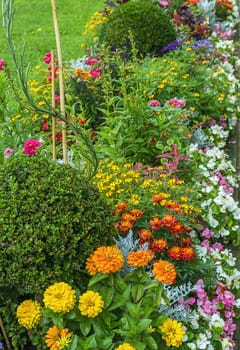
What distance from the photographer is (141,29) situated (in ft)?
19.8

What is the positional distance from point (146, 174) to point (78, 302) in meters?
1.27

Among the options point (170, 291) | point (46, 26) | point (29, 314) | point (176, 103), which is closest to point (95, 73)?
point (176, 103)

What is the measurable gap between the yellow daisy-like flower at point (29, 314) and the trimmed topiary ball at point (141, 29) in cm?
375

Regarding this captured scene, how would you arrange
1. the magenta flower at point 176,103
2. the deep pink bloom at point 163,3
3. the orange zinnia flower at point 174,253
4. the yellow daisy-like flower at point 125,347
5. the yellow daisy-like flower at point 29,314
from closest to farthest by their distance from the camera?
the yellow daisy-like flower at point 125,347
the yellow daisy-like flower at point 29,314
the orange zinnia flower at point 174,253
the magenta flower at point 176,103
the deep pink bloom at point 163,3

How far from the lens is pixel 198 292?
3.21 meters

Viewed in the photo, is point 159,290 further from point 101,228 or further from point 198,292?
point 198,292

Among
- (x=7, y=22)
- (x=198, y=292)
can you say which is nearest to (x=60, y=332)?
(x=198, y=292)

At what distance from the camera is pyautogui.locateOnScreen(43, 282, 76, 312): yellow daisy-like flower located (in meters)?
2.50

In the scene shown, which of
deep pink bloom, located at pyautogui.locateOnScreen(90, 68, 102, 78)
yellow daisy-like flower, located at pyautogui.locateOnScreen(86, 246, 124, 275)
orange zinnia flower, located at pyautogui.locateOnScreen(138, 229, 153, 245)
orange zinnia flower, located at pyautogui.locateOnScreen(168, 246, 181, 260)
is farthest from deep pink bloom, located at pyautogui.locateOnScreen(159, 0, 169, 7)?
yellow daisy-like flower, located at pyautogui.locateOnScreen(86, 246, 124, 275)

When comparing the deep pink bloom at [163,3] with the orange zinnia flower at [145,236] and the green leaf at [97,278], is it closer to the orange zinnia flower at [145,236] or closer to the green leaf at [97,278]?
the orange zinnia flower at [145,236]

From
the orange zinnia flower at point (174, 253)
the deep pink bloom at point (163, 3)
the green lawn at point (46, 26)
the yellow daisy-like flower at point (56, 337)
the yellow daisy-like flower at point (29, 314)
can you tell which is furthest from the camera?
the green lawn at point (46, 26)

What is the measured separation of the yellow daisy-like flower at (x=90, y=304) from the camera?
251cm

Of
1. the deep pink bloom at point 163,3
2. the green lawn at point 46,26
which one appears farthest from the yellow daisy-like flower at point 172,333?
the deep pink bloom at point 163,3

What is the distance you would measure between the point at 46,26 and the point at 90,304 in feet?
21.9
